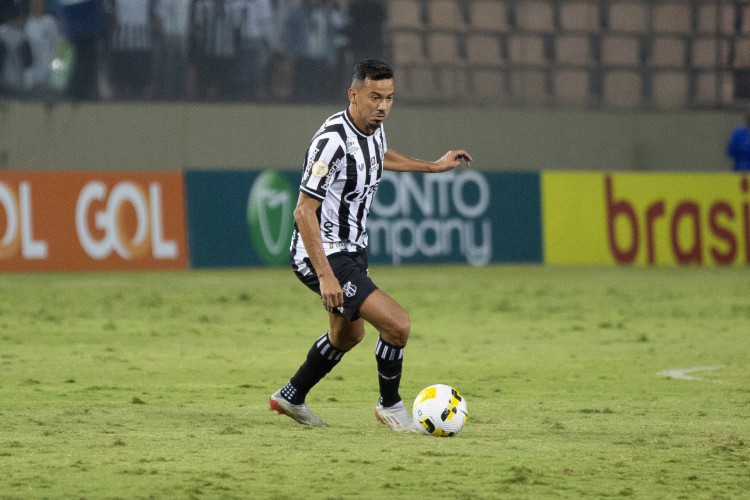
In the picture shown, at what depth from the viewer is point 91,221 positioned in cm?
2014

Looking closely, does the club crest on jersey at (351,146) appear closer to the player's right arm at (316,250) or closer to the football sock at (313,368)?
the player's right arm at (316,250)

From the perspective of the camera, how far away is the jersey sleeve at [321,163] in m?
7.89

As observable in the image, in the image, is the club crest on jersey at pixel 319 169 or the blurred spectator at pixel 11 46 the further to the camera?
the blurred spectator at pixel 11 46

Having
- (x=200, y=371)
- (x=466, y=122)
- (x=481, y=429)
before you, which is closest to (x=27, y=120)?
(x=466, y=122)

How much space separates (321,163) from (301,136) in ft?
58.2

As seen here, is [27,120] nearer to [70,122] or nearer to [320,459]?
[70,122]

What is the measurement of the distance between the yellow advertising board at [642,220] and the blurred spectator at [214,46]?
5.72m

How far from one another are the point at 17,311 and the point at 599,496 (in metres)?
10.6

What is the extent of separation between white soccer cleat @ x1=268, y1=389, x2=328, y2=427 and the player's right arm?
0.87 metres

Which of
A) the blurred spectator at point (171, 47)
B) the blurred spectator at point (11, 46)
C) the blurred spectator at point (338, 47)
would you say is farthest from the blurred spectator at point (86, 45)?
the blurred spectator at point (338, 47)

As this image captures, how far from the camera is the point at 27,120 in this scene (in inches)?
926

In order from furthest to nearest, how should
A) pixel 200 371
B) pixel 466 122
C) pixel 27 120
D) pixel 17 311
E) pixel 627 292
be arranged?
pixel 466 122, pixel 27 120, pixel 627 292, pixel 17 311, pixel 200 371

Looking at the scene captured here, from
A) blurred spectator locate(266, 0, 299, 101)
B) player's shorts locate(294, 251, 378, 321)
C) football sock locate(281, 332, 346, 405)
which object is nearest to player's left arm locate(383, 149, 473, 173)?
player's shorts locate(294, 251, 378, 321)

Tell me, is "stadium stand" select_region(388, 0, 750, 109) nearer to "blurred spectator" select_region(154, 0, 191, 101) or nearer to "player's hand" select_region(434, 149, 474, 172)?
"blurred spectator" select_region(154, 0, 191, 101)
